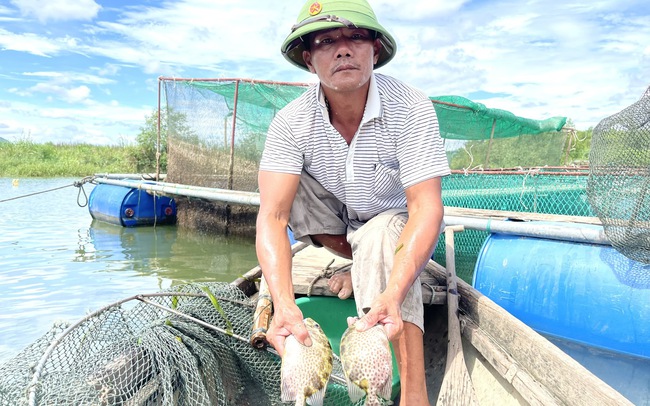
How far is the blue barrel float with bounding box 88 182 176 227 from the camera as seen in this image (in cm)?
1041

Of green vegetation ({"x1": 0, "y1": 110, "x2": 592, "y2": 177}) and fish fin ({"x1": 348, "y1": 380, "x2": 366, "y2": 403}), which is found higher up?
green vegetation ({"x1": 0, "y1": 110, "x2": 592, "y2": 177})

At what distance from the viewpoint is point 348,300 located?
9.26ft

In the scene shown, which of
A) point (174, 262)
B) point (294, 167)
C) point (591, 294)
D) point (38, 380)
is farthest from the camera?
point (174, 262)

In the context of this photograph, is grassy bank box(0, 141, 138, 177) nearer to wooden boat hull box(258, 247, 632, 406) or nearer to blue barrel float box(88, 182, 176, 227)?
blue barrel float box(88, 182, 176, 227)

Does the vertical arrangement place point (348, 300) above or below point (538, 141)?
below

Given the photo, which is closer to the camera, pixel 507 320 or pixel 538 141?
pixel 507 320

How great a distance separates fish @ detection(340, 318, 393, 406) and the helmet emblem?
145 cm

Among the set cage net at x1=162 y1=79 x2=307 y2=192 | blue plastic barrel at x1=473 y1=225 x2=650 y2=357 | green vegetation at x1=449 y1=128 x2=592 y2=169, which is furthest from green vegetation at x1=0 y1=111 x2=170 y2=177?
blue plastic barrel at x1=473 y1=225 x2=650 y2=357

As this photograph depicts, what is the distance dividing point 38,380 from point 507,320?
1893mm

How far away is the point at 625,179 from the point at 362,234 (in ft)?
7.79

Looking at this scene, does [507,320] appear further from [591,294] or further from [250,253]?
[250,253]

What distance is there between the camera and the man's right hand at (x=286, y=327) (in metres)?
1.84

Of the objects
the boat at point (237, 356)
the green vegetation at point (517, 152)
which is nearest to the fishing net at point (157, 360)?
the boat at point (237, 356)

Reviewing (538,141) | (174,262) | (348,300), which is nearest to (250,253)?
(174,262)
